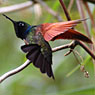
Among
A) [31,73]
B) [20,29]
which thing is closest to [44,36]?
[20,29]

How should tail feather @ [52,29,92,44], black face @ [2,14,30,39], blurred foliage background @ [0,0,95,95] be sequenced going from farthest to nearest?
1. blurred foliage background @ [0,0,95,95]
2. black face @ [2,14,30,39]
3. tail feather @ [52,29,92,44]

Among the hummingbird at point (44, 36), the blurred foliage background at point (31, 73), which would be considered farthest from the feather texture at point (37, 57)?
the blurred foliage background at point (31, 73)

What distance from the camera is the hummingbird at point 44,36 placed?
1.04m

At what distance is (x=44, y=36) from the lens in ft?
3.70

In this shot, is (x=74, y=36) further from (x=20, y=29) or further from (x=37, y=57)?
(x=20, y=29)

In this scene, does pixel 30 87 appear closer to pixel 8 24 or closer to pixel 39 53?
pixel 8 24

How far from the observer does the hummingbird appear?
1045 millimetres

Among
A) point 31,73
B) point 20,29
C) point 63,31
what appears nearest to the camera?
point 63,31

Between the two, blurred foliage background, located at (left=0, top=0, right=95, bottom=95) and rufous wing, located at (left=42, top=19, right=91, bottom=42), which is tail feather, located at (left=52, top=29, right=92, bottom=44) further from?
blurred foliage background, located at (left=0, top=0, right=95, bottom=95)

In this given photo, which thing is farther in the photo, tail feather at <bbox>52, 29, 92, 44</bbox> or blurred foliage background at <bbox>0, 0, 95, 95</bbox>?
blurred foliage background at <bbox>0, 0, 95, 95</bbox>

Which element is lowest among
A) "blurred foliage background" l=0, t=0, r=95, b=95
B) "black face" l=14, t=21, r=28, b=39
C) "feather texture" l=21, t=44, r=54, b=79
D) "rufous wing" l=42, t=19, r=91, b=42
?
"blurred foliage background" l=0, t=0, r=95, b=95

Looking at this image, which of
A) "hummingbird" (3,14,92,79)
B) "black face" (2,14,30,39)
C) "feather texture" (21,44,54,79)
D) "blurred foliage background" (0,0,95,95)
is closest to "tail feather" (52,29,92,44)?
"hummingbird" (3,14,92,79)

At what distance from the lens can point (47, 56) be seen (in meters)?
1.18

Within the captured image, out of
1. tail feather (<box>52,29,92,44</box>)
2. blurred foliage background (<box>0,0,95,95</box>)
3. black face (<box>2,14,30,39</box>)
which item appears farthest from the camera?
blurred foliage background (<box>0,0,95,95</box>)
